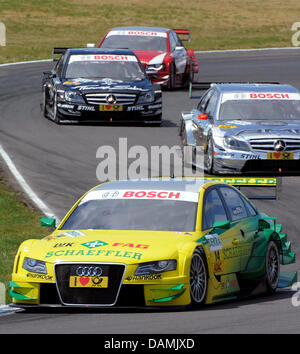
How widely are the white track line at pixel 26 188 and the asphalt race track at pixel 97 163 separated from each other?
11 cm

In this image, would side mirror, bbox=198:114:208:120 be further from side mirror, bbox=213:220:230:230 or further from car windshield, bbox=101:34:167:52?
car windshield, bbox=101:34:167:52

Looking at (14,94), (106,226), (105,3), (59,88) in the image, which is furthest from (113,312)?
(105,3)

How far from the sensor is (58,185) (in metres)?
17.0

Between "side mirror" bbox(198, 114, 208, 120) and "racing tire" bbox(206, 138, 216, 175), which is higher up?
"side mirror" bbox(198, 114, 208, 120)

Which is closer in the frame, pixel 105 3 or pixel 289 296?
pixel 289 296

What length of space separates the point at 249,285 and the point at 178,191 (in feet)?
3.77

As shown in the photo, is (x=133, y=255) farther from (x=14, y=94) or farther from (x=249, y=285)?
(x=14, y=94)

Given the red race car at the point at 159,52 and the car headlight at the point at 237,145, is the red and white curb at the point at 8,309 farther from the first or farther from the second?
the red race car at the point at 159,52

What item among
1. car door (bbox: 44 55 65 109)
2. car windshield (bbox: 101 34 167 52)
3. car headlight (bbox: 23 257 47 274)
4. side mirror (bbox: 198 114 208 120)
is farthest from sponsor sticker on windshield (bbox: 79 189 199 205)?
car windshield (bbox: 101 34 167 52)

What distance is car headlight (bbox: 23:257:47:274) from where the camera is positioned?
9.76m

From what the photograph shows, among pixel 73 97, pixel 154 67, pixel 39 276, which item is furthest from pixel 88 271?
pixel 154 67

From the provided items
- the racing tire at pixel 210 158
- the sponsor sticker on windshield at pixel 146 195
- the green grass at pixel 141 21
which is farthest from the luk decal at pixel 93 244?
the green grass at pixel 141 21

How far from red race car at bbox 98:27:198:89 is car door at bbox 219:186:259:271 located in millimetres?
16894

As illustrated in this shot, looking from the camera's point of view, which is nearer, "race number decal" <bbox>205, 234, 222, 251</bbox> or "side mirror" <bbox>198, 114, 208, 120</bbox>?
"race number decal" <bbox>205, 234, 222, 251</bbox>
